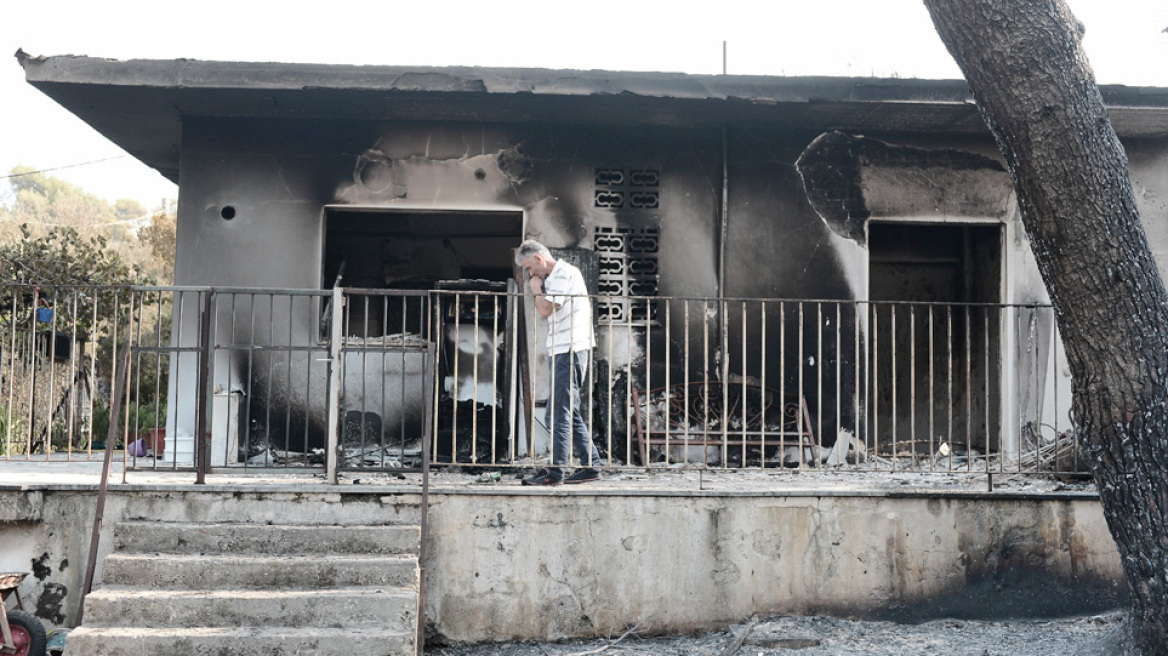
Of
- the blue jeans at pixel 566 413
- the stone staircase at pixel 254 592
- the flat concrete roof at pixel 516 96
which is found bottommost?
the stone staircase at pixel 254 592

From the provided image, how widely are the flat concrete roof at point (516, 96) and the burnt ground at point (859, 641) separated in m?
3.87

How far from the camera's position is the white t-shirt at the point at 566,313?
249 inches

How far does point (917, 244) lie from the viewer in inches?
438

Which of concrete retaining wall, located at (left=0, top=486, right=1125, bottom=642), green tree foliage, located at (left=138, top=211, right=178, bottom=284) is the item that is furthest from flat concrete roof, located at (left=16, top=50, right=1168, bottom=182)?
green tree foliage, located at (left=138, top=211, right=178, bottom=284)

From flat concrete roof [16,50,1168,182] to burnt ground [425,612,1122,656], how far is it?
12.7 feet

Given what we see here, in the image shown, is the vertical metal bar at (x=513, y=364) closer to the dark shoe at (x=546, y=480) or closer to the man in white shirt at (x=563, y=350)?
the man in white shirt at (x=563, y=350)

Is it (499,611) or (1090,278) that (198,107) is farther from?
(1090,278)

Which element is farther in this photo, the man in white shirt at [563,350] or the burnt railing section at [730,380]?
the burnt railing section at [730,380]

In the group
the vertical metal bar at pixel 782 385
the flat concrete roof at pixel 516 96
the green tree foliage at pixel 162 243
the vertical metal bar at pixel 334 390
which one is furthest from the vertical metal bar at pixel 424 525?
the green tree foliage at pixel 162 243

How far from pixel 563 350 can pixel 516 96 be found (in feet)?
7.76

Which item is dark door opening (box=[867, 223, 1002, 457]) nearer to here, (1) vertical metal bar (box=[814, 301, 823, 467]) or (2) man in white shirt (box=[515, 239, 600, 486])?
(1) vertical metal bar (box=[814, 301, 823, 467])

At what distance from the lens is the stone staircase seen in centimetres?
479

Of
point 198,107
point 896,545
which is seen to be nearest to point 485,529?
point 896,545

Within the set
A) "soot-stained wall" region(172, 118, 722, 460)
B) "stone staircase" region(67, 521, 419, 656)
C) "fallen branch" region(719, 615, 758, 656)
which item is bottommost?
"fallen branch" region(719, 615, 758, 656)
